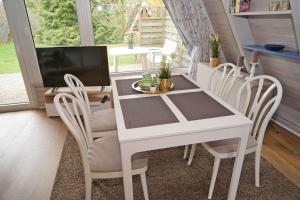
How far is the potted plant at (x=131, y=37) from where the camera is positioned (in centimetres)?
323

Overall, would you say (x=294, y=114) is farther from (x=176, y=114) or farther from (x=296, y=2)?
(x=176, y=114)

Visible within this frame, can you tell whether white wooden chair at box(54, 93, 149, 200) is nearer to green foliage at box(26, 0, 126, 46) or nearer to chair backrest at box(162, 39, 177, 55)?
green foliage at box(26, 0, 126, 46)

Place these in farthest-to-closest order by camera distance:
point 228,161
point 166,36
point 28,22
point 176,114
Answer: point 166,36 → point 28,22 → point 228,161 → point 176,114

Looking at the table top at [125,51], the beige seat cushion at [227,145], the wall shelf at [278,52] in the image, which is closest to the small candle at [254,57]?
the wall shelf at [278,52]

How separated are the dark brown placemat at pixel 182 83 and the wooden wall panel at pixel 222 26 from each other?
37.6 inches

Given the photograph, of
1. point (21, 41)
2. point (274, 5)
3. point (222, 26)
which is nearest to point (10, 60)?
point (21, 41)

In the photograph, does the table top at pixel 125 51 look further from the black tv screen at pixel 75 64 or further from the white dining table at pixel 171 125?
the white dining table at pixel 171 125

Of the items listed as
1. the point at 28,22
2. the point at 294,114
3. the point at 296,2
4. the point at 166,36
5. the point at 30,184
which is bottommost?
the point at 30,184

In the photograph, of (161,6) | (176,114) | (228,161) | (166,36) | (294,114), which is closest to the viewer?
(176,114)

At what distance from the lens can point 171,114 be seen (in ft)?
4.61

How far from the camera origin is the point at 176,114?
55.3 inches

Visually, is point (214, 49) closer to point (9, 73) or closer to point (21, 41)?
point (21, 41)

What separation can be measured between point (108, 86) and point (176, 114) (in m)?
1.83

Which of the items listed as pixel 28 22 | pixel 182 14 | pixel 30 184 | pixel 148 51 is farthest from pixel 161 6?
pixel 30 184
